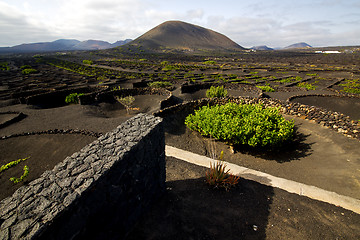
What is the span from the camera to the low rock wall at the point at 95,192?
2.23 metres

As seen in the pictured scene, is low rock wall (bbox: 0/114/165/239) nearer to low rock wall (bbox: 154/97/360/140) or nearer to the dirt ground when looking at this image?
the dirt ground

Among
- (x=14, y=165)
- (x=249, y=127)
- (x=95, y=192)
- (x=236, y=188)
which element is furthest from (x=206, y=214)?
(x=14, y=165)

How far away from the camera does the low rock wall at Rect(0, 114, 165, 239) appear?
2.23 metres

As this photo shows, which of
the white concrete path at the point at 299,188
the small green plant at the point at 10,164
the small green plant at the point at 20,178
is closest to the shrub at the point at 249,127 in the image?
the white concrete path at the point at 299,188

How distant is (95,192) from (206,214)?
9.44 ft

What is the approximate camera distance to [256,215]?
441 cm

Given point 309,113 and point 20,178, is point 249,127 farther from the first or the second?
point 20,178

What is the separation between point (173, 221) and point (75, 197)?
2549mm

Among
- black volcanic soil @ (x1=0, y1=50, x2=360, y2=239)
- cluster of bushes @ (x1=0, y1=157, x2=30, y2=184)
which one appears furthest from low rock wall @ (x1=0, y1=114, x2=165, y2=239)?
cluster of bushes @ (x1=0, y1=157, x2=30, y2=184)

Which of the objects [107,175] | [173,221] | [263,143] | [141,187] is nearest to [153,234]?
[173,221]

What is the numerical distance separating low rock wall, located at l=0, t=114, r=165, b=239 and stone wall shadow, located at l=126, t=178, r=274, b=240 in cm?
46

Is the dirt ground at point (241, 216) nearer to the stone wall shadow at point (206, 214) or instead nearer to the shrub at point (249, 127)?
the stone wall shadow at point (206, 214)

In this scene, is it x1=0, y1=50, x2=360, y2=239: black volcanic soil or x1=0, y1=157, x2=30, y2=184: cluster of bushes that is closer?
x1=0, y1=50, x2=360, y2=239: black volcanic soil

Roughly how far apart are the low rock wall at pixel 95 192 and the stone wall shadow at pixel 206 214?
463 mm
